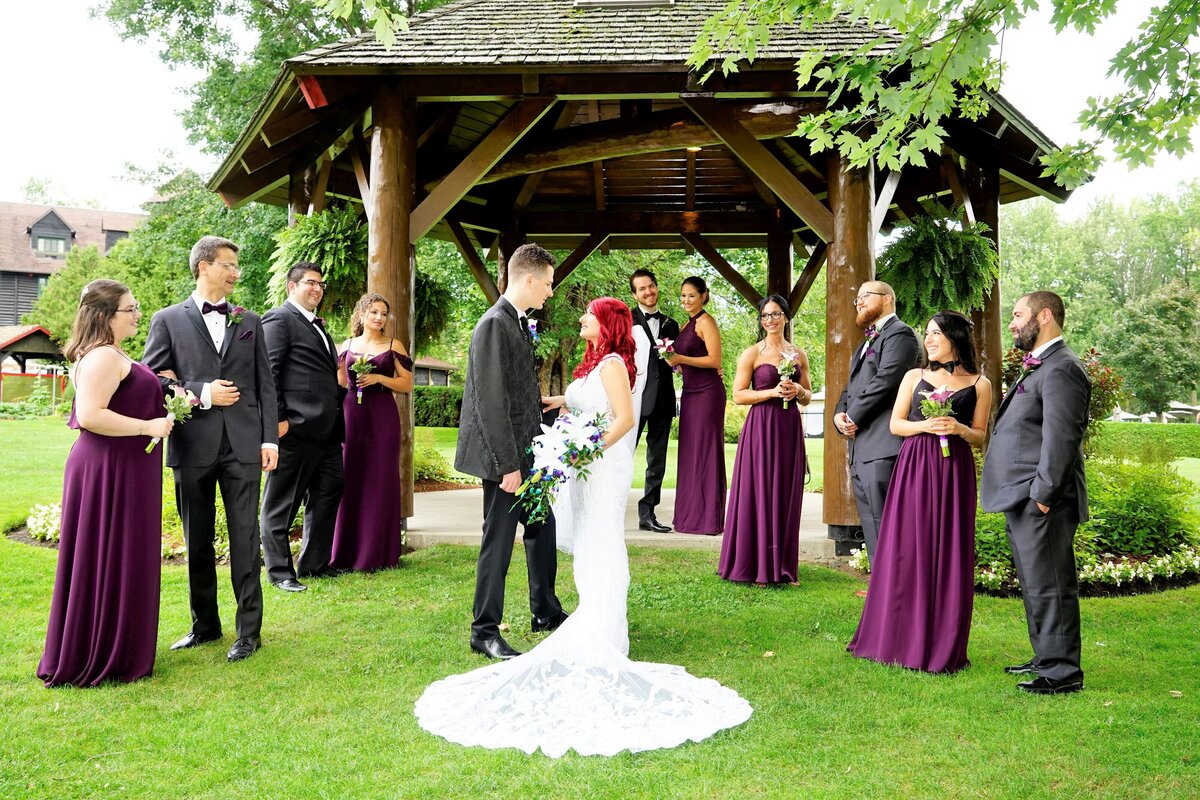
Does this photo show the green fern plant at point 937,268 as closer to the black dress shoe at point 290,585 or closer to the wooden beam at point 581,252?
the black dress shoe at point 290,585

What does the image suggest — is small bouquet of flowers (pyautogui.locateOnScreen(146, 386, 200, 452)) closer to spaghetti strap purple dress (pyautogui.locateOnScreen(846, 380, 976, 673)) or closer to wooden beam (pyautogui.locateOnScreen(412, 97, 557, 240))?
wooden beam (pyautogui.locateOnScreen(412, 97, 557, 240))

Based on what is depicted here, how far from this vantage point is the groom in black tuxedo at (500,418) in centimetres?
502

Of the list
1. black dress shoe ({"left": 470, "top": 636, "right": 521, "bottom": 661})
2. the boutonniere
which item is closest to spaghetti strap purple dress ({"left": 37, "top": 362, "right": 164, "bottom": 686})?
black dress shoe ({"left": 470, "top": 636, "right": 521, "bottom": 661})

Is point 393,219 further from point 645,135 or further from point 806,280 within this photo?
point 806,280

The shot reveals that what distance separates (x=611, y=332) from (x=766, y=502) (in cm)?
278

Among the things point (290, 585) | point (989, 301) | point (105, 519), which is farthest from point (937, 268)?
point (105, 519)

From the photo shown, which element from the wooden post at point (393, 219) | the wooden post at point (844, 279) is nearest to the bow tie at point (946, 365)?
the wooden post at point (844, 279)

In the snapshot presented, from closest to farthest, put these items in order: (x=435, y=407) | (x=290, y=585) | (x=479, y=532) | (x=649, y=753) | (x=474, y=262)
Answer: (x=649, y=753) < (x=290, y=585) < (x=479, y=532) < (x=474, y=262) < (x=435, y=407)

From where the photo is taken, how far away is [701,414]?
8.77 metres

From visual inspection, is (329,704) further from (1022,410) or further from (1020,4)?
(1020,4)

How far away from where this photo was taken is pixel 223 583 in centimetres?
714

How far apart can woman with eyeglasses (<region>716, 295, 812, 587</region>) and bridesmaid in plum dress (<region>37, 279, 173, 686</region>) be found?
4.23 metres

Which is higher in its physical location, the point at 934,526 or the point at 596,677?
the point at 934,526

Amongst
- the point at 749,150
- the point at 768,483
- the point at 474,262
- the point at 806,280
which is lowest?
the point at 768,483
